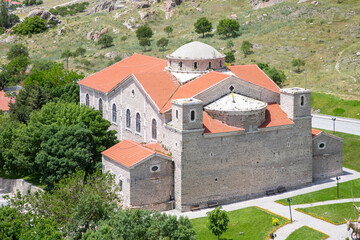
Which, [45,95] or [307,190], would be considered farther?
[45,95]

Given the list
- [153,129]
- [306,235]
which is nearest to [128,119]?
[153,129]

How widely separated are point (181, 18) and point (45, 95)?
65830mm

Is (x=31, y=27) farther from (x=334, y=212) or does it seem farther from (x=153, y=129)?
(x=334, y=212)

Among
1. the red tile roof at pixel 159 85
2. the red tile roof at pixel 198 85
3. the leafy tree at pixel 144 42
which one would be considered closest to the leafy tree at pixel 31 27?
the leafy tree at pixel 144 42

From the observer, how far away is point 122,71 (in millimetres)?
62250

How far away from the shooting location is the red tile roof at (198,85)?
47875 millimetres

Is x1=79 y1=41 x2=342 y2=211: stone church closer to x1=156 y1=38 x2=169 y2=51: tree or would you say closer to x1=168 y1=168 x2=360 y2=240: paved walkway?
x1=168 y1=168 x2=360 y2=240: paved walkway

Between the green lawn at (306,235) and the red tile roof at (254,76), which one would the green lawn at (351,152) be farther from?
the green lawn at (306,235)

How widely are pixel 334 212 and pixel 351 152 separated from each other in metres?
15.2

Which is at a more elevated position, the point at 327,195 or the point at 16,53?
the point at 16,53

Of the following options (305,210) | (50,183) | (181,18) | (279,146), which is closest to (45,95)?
(50,183)

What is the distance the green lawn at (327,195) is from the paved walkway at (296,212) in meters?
0.74

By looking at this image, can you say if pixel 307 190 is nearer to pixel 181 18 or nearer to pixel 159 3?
pixel 181 18

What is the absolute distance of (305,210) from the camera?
145 ft
